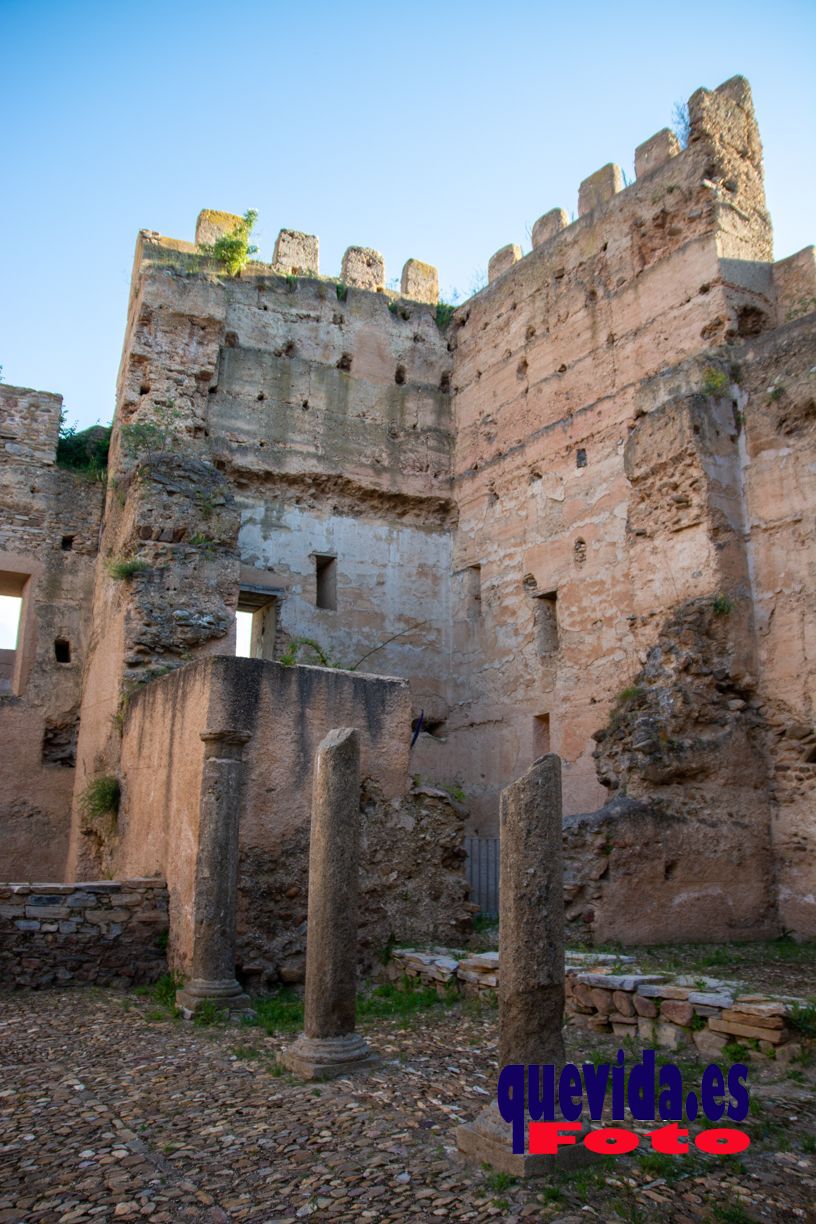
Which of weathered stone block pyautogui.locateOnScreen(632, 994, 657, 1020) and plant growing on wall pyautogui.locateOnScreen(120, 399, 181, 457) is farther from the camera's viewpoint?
plant growing on wall pyautogui.locateOnScreen(120, 399, 181, 457)

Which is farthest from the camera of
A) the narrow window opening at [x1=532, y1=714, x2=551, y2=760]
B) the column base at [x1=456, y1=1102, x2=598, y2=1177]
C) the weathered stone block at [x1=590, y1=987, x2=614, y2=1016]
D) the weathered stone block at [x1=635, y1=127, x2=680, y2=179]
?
the narrow window opening at [x1=532, y1=714, x2=551, y2=760]

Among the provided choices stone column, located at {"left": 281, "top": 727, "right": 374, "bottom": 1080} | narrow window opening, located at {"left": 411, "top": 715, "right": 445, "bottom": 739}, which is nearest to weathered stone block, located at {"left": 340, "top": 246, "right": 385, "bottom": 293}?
narrow window opening, located at {"left": 411, "top": 715, "right": 445, "bottom": 739}

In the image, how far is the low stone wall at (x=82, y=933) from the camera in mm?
7789

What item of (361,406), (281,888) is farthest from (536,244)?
(281,888)

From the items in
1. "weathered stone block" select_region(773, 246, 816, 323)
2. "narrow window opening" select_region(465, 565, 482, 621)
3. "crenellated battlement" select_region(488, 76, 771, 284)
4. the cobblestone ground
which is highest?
"crenellated battlement" select_region(488, 76, 771, 284)

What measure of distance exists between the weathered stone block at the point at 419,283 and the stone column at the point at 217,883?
12542mm

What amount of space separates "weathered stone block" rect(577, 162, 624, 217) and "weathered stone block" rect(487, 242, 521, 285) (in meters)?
1.73

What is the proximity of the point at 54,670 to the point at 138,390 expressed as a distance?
461 cm

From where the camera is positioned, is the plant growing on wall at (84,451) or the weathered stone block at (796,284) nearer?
the weathered stone block at (796,284)

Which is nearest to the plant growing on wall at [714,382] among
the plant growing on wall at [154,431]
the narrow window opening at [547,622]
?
the narrow window opening at [547,622]

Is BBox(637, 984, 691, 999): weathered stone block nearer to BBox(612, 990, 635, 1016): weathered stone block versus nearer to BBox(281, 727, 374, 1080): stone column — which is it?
BBox(612, 990, 635, 1016): weathered stone block

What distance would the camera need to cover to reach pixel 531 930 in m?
4.43

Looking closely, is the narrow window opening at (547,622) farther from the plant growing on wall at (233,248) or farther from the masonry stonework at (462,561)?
the plant growing on wall at (233,248)

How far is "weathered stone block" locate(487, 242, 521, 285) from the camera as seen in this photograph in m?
16.8
